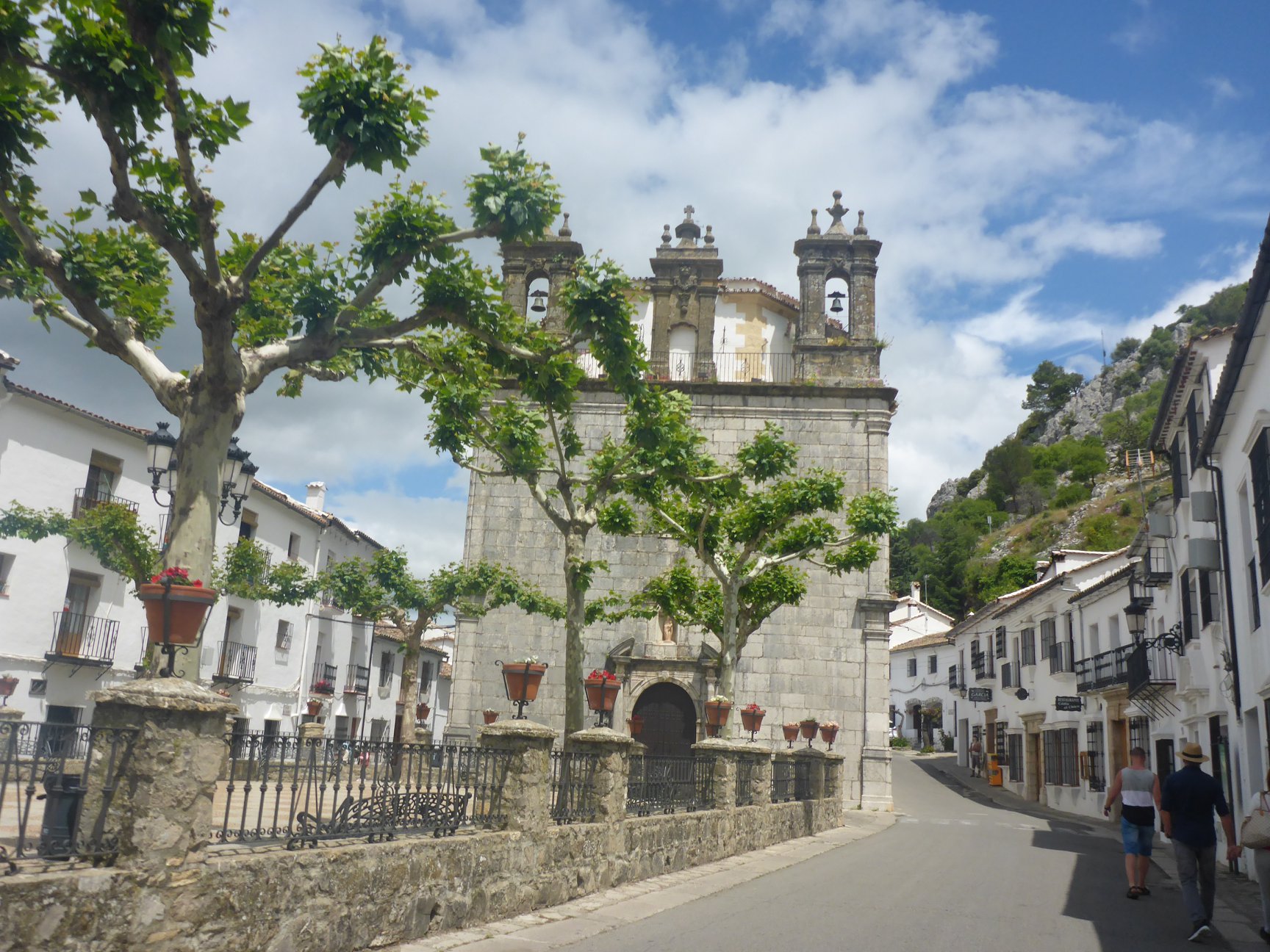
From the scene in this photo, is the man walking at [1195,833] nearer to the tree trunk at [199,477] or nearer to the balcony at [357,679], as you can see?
the tree trunk at [199,477]

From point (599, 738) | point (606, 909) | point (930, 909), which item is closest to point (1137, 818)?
point (930, 909)

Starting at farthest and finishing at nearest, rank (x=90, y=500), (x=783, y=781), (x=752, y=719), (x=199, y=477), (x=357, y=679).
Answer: (x=357, y=679) < (x=90, y=500) < (x=752, y=719) < (x=783, y=781) < (x=199, y=477)

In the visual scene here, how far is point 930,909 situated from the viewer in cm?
990

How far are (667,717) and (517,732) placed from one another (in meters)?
17.5

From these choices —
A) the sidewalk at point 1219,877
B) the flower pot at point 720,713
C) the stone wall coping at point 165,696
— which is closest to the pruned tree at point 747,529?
the flower pot at point 720,713

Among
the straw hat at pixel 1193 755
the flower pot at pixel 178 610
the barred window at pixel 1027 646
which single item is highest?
the barred window at pixel 1027 646

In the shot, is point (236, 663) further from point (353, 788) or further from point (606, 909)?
point (353, 788)

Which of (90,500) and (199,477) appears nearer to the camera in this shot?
(199,477)

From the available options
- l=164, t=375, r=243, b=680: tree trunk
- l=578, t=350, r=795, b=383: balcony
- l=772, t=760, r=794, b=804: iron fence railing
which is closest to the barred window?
l=578, t=350, r=795, b=383: balcony

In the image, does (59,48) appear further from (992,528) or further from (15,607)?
(992,528)

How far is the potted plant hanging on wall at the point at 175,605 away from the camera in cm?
579

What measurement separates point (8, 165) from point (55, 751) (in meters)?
5.13

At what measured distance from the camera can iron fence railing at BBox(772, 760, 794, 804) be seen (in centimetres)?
1698

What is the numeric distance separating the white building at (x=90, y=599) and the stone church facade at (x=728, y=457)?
16.6ft
